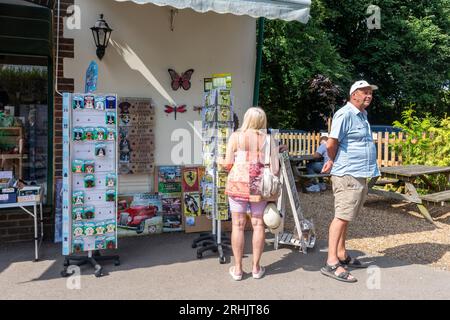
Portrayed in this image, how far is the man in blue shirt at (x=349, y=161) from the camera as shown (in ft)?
13.9

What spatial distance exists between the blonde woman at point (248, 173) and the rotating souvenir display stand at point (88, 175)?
1.33 meters

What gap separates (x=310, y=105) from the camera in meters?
18.1

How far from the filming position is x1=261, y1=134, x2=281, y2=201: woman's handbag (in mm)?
4020

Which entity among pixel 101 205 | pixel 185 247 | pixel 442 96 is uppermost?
pixel 442 96

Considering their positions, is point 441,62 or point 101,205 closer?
point 101,205

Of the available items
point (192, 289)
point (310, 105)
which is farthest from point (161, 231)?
point (310, 105)

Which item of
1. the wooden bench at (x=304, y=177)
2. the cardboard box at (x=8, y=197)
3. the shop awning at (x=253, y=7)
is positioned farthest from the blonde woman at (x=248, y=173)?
the wooden bench at (x=304, y=177)

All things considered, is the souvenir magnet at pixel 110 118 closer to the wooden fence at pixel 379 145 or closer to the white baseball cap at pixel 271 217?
the white baseball cap at pixel 271 217

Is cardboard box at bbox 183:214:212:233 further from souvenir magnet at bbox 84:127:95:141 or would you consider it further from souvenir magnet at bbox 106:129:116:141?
souvenir magnet at bbox 84:127:95:141

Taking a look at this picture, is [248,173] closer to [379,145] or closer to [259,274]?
[259,274]

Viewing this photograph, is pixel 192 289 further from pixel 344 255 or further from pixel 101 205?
pixel 344 255

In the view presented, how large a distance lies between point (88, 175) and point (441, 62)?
20.2 m

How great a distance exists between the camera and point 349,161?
4242 mm

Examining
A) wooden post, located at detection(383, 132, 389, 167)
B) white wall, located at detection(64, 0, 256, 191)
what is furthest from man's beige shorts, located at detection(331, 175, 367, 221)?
wooden post, located at detection(383, 132, 389, 167)
